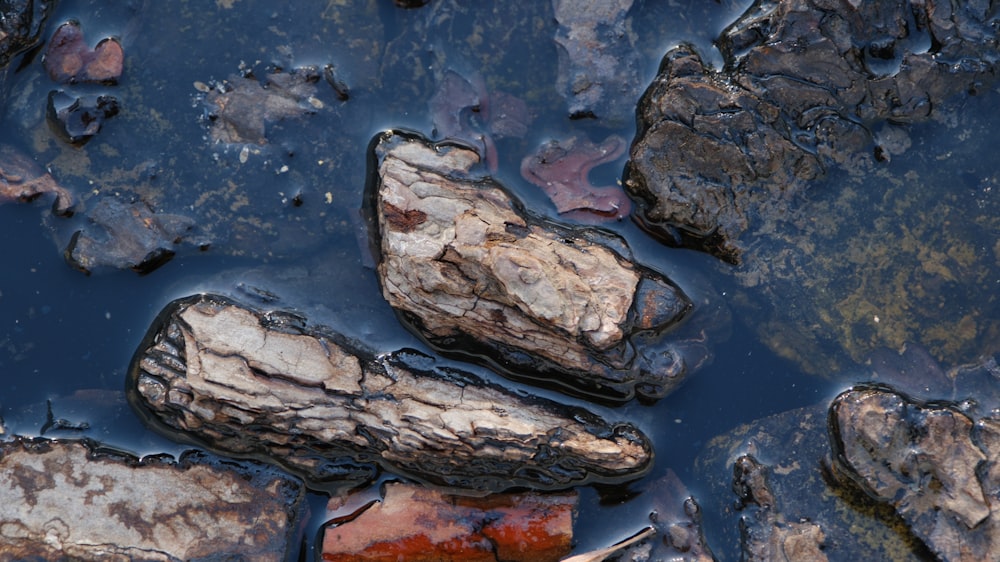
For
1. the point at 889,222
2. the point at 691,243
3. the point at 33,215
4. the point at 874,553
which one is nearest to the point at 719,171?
the point at 691,243

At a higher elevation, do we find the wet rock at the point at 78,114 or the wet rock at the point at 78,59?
the wet rock at the point at 78,59

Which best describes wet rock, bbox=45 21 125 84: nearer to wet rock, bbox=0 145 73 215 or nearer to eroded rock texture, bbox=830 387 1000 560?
wet rock, bbox=0 145 73 215

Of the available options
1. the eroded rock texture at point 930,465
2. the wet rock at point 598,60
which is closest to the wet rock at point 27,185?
the wet rock at point 598,60

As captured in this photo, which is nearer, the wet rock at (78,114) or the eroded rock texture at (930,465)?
the eroded rock texture at (930,465)

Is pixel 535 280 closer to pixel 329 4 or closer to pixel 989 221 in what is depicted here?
pixel 329 4

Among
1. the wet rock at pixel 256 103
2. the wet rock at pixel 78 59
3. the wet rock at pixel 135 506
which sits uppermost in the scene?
the wet rock at pixel 78 59

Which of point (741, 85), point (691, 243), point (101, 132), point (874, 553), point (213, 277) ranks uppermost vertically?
point (741, 85)

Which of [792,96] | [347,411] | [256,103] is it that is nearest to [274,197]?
[256,103]

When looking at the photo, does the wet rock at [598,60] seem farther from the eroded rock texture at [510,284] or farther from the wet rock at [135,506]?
the wet rock at [135,506]
